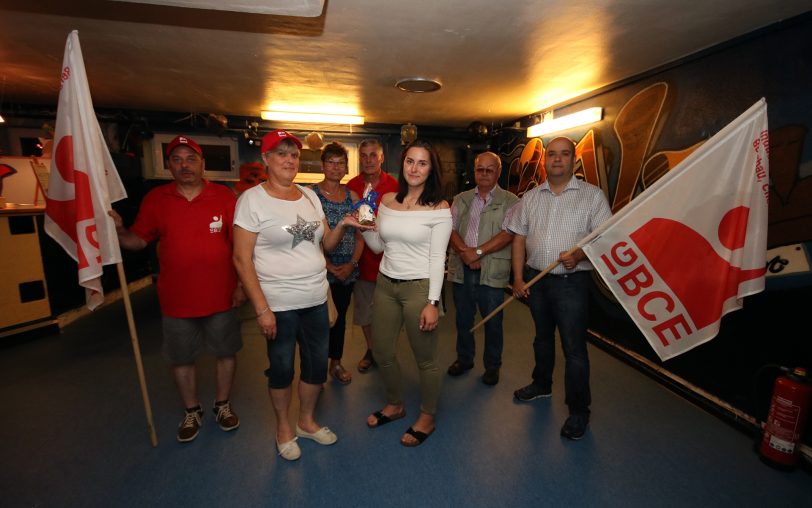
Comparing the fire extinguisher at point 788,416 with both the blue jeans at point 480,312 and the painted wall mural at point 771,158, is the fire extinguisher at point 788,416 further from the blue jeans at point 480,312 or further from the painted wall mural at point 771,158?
the blue jeans at point 480,312

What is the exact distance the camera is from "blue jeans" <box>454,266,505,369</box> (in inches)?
119

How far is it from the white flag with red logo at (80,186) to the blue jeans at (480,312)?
236cm

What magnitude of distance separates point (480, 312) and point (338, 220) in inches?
53.1

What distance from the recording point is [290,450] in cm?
215

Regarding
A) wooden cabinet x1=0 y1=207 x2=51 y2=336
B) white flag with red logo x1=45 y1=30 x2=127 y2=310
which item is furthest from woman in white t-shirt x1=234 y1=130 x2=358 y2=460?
wooden cabinet x1=0 y1=207 x2=51 y2=336

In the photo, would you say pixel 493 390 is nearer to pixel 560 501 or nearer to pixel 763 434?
pixel 560 501

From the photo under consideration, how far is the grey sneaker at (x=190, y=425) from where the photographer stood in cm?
229

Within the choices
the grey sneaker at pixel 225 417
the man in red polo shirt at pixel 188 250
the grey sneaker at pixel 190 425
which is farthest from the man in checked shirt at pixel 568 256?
the grey sneaker at pixel 190 425

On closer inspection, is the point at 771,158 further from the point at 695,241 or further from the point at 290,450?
the point at 290,450

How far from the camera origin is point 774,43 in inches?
94.3

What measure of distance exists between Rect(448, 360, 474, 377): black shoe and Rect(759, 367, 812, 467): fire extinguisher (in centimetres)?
191

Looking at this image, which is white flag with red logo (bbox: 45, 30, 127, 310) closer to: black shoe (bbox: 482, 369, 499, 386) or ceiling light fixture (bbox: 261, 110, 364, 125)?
black shoe (bbox: 482, 369, 499, 386)

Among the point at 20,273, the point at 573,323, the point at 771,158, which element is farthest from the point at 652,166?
the point at 20,273

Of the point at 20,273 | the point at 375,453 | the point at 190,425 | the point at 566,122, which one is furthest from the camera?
the point at 566,122
